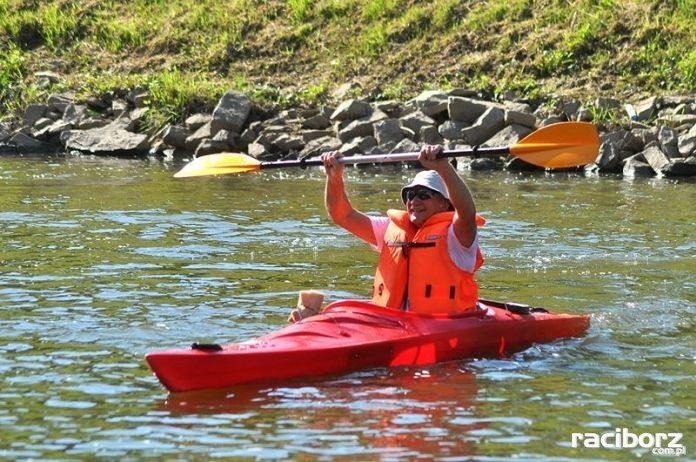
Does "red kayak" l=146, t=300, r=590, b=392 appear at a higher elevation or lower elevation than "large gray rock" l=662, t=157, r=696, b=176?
lower

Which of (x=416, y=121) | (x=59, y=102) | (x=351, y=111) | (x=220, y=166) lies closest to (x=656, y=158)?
(x=416, y=121)

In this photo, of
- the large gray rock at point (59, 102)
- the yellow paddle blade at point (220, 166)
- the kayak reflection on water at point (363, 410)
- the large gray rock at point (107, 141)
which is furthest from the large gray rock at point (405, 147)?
the kayak reflection on water at point (363, 410)

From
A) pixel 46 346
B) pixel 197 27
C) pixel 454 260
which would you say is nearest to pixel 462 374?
pixel 454 260

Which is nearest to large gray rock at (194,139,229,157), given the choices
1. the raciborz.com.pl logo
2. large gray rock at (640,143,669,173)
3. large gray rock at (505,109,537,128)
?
large gray rock at (505,109,537,128)

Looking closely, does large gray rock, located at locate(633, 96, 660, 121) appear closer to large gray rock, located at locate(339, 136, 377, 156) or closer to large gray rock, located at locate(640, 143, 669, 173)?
large gray rock, located at locate(640, 143, 669, 173)

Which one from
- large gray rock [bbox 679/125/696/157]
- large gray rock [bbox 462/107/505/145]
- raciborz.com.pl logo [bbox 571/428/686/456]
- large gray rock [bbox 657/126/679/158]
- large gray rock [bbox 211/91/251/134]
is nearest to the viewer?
raciborz.com.pl logo [bbox 571/428/686/456]

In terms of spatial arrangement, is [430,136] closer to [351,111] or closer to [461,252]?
[351,111]

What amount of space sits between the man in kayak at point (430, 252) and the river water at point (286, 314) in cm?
39

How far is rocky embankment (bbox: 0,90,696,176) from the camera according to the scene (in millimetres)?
15969

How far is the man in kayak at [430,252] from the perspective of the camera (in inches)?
267

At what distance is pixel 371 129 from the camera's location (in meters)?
17.3

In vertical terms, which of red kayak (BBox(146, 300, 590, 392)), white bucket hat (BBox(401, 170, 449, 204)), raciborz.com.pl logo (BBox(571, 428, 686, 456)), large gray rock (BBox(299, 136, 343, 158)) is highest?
white bucket hat (BBox(401, 170, 449, 204))

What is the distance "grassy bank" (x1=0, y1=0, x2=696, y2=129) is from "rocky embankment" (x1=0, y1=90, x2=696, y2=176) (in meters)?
0.56

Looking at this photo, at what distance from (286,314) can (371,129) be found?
9.47 meters
